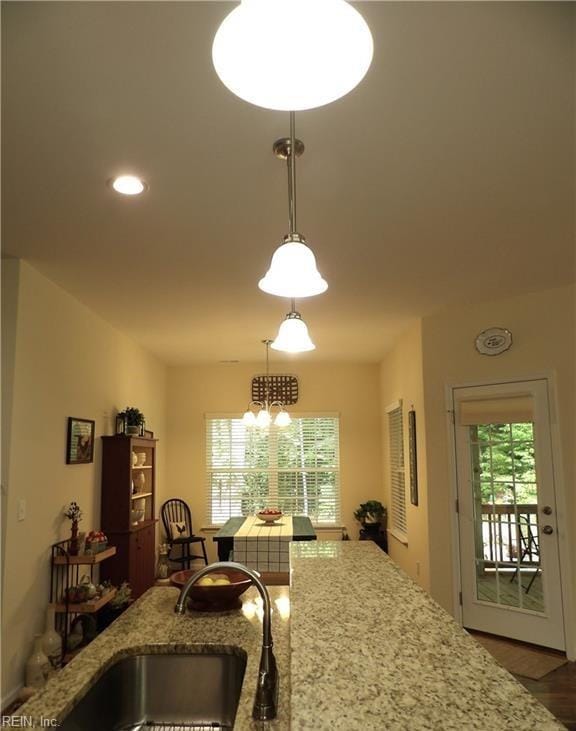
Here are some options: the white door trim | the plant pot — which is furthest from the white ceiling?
the plant pot

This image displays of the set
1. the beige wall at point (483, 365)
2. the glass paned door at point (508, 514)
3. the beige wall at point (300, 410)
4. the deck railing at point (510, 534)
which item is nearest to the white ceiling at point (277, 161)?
the beige wall at point (483, 365)

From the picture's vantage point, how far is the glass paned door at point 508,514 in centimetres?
404

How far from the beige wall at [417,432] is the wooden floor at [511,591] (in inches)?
20.2

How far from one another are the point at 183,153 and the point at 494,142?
4.24 ft

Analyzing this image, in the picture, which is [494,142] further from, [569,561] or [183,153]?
[569,561]

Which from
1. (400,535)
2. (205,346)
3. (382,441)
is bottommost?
(400,535)

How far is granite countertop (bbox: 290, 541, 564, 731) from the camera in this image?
0.87 m

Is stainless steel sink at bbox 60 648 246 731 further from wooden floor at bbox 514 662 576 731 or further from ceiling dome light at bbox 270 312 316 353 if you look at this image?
wooden floor at bbox 514 662 576 731

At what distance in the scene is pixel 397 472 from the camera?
6348 mm

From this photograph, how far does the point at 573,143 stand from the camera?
221 cm

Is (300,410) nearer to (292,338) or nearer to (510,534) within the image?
(510,534)

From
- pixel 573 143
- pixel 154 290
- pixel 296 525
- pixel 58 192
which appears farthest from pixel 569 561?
pixel 58 192

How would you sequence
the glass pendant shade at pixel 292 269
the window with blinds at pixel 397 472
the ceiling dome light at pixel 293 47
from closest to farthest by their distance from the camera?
the ceiling dome light at pixel 293 47 → the glass pendant shade at pixel 292 269 → the window with blinds at pixel 397 472

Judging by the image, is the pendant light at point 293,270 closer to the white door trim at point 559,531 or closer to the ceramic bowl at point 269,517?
the white door trim at point 559,531
